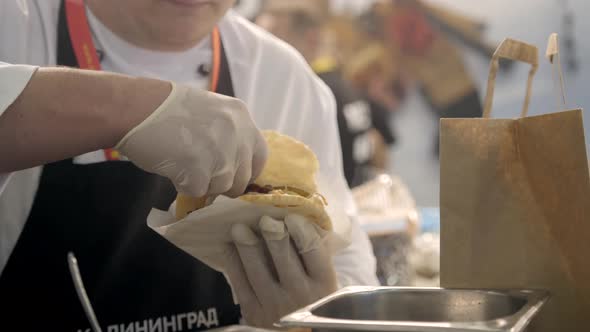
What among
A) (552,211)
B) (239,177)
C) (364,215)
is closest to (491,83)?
(552,211)

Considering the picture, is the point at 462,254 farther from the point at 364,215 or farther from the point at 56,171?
the point at 364,215

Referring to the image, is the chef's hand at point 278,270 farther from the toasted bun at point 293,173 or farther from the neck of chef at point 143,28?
the neck of chef at point 143,28

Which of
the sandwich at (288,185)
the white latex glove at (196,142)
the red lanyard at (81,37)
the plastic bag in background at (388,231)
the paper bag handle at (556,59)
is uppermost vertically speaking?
the red lanyard at (81,37)

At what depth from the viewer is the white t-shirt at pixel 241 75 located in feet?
5.47

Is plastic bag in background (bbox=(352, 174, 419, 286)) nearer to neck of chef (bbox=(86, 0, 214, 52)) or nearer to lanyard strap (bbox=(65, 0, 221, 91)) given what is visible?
neck of chef (bbox=(86, 0, 214, 52))

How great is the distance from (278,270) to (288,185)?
0.19m

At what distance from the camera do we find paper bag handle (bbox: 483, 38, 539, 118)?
3.68 feet

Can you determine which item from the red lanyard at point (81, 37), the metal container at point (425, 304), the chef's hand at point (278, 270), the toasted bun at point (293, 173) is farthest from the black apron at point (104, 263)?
the metal container at point (425, 304)

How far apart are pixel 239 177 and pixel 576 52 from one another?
236 centimetres

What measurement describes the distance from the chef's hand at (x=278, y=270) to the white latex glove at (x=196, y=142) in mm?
132

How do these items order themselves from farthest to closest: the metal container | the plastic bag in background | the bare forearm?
the plastic bag in background < the bare forearm < the metal container

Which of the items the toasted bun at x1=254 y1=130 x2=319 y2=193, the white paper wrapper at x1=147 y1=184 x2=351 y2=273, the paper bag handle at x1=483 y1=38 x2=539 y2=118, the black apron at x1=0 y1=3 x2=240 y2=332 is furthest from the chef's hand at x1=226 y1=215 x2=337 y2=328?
the paper bag handle at x1=483 y1=38 x2=539 y2=118

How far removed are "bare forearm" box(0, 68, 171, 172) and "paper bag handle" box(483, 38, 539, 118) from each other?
1.99ft

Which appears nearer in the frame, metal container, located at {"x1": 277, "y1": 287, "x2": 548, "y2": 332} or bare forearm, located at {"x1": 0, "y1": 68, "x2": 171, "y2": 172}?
metal container, located at {"x1": 277, "y1": 287, "x2": 548, "y2": 332}
